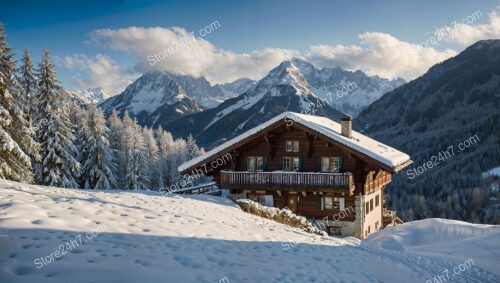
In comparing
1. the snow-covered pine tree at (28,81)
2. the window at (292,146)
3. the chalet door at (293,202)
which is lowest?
the chalet door at (293,202)

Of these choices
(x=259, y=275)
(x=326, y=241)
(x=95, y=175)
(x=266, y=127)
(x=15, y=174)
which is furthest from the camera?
(x=95, y=175)

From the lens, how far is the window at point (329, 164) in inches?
987

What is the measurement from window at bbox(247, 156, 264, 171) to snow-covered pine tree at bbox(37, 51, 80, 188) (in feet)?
51.2

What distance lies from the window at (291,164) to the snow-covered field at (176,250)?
949 cm

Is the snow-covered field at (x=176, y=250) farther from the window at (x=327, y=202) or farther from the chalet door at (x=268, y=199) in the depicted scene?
the chalet door at (x=268, y=199)

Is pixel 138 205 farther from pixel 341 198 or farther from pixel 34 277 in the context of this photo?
pixel 341 198

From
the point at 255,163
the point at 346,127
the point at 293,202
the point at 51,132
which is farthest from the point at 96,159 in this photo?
the point at 346,127

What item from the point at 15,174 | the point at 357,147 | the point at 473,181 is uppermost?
the point at 357,147

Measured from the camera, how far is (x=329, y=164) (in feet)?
82.6

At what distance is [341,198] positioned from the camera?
2506 cm

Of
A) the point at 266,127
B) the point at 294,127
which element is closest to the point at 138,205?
the point at 266,127

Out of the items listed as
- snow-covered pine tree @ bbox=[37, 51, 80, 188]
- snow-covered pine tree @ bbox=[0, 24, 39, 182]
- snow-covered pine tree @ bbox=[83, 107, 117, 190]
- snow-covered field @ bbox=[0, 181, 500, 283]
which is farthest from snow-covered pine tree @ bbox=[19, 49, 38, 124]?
snow-covered field @ bbox=[0, 181, 500, 283]

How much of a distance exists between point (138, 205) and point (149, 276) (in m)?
7.26

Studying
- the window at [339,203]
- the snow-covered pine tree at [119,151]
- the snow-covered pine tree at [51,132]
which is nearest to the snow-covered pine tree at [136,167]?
the snow-covered pine tree at [119,151]
